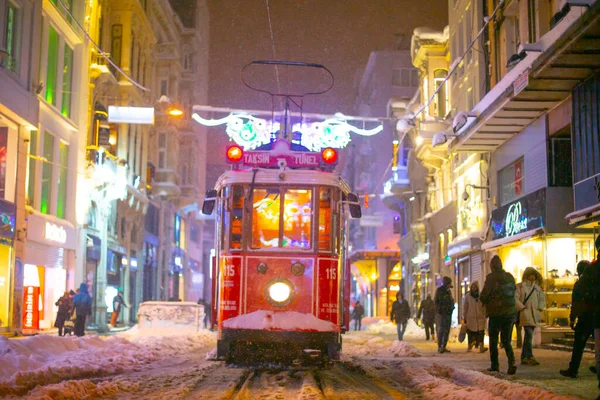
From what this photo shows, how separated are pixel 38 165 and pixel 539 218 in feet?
57.1

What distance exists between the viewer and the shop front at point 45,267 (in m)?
28.3

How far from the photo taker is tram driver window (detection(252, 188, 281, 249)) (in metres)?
13.7

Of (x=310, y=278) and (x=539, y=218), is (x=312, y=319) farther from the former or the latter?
(x=539, y=218)

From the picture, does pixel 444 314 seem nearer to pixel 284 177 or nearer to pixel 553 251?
pixel 553 251

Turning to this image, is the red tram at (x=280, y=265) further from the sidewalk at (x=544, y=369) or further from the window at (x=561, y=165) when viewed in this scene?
the window at (x=561, y=165)

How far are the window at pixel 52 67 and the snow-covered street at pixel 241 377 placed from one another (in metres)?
15.0

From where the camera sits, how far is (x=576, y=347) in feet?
38.3

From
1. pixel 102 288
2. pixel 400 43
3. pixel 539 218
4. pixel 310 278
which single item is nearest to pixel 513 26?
pixel 539 218

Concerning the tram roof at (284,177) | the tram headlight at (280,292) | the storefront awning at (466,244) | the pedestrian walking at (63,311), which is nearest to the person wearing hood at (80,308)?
the pedestrian walking at (63,311)

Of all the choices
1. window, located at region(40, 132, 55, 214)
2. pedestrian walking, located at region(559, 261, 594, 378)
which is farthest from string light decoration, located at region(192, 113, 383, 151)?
pedestrian walking, located at region(559, 261, 594, 378)

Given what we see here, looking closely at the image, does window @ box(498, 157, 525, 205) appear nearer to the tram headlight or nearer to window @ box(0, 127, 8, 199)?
the tram headlight

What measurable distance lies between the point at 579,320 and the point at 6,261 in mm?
18834

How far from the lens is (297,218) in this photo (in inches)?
539

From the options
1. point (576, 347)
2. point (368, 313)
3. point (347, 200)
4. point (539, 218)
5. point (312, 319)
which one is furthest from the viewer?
point (368, 313)
